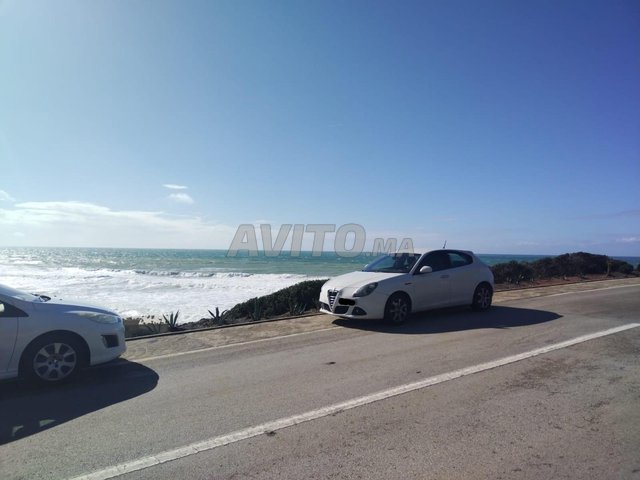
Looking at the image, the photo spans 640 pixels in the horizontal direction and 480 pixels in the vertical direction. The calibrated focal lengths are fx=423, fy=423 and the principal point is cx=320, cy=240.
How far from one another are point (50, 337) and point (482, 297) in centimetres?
879

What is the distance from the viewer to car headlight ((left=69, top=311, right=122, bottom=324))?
5.63 meters

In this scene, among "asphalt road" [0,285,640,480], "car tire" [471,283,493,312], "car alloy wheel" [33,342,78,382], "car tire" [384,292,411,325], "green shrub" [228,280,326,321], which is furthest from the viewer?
"green shrub" [228,280,326,321]

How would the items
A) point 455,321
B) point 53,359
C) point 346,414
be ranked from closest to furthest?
1. point 346,414
2. point 53,359
3. point 455,321

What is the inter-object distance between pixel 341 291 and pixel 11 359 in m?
5.50

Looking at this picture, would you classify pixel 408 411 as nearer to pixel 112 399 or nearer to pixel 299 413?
pixel 299 413

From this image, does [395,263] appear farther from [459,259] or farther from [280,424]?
[280,424]

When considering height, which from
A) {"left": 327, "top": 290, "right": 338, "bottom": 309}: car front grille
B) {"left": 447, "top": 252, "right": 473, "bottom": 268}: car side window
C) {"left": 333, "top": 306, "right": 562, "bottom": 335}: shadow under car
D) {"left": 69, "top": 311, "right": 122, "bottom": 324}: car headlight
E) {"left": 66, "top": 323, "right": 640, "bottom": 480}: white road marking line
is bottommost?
{"left": 66, "top": 323, "right": 640, "bottom": 480}: white road marking line

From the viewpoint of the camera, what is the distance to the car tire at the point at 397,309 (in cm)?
850

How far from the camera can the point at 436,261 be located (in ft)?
31.2

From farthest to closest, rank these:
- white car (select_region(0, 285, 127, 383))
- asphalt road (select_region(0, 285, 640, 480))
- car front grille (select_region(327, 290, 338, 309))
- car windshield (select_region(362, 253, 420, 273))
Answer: car windshield (select_region(362, 253, 420, 273)) < car front grille (select_region(327, 290, 338, 309)) < white car (select_region(0, 285, 127, 383)) < asphalt road (select_region(0, 285, 640, 480))

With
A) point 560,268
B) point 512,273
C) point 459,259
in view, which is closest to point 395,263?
point 459,259

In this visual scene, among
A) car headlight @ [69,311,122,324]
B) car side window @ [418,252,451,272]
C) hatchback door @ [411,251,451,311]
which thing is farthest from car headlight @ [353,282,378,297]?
car headlight @ [69,311,122,324]

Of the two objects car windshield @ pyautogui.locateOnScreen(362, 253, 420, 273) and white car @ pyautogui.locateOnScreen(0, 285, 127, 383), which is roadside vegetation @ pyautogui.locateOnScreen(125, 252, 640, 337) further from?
white car @ pyautogui.locateOnScreen(0, 285, 127, 383)

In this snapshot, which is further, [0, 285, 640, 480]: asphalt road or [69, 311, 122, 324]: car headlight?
[69, 311, 122, 324]: car headlight
